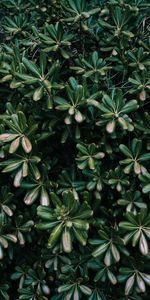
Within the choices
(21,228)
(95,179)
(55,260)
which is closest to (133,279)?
(55,260)

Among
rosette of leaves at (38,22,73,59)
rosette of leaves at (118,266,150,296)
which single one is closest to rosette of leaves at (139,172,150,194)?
rosette of leaves at (118,266,150,296)

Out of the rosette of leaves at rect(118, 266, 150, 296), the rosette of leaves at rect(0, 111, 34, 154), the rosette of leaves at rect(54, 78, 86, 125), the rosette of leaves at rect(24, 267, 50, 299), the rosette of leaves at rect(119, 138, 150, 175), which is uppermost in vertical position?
the rosette of leaves at rect(54, 78, 86, 125)

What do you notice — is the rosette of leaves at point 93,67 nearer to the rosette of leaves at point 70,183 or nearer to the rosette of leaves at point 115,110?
the rosette of leaves at point 115,110

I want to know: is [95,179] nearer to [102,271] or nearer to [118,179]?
[118,179]

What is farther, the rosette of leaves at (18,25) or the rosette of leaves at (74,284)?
the rosette of leaves at (18,25)

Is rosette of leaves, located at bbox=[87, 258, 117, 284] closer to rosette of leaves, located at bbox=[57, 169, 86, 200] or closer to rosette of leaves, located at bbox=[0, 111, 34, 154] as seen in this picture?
rosette of leaves, located at bbox=[57, 169, 86, 200]

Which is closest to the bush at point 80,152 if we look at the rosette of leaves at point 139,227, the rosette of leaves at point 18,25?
the rosette of leaves at point 139,227
